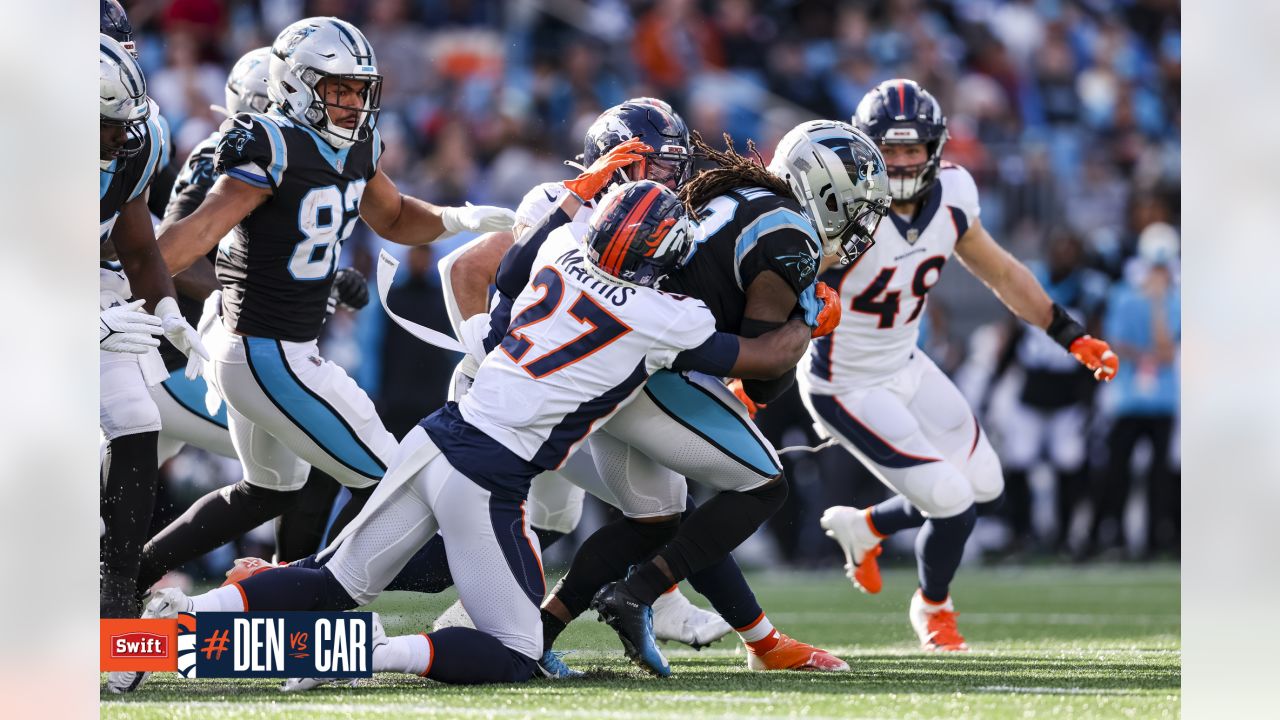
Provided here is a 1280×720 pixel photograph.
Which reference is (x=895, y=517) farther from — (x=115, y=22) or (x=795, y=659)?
(x=115, y=22)

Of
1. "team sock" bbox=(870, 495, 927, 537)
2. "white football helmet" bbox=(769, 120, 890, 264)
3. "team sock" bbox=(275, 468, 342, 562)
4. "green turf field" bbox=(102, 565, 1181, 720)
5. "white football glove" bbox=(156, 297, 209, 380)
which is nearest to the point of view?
"green turf field" bbox=(102, 565, 1181, 720)

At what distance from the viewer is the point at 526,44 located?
34.1ft

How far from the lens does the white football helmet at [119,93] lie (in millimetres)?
4230

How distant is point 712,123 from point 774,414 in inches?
73.0

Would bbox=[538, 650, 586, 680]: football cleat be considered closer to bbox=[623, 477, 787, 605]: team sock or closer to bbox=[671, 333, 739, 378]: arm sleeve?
bbox=[623, 477, 787, 605]: team sock

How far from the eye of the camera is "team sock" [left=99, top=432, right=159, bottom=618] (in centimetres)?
445

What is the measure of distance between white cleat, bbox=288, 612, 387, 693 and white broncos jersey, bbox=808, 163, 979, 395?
7.32 feet

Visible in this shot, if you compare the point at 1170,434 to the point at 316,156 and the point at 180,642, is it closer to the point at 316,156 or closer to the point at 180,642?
the point at 316,156

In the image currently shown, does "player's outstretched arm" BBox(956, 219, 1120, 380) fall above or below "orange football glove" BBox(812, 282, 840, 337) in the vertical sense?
above

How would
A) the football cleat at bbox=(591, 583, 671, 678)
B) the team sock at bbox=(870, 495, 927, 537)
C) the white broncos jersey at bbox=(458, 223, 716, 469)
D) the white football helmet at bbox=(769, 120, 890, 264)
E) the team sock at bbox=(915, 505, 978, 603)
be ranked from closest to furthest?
the white broncos jersey at bbox=(458, 223, 716, 469) → the football cleat at bbox=(591, 583, 671, 678) → the white football helmet at bbox=(769, 120, 890, 264) → the team sock at bbox=(915, 505, 978, 603) → the team sock at bbox=(870, 495, 927, 537)

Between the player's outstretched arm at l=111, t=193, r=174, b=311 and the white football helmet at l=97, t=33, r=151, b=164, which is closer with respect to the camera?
the white football helmet at l=97, t=33, r=151, b=164

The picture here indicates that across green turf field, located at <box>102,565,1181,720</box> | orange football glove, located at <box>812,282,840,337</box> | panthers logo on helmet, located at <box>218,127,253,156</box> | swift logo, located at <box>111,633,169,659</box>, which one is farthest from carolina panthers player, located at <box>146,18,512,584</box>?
orange football glove, located at <box>812,282,840,337</box>
